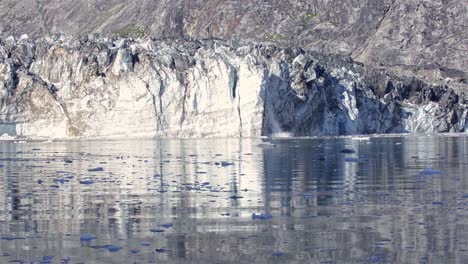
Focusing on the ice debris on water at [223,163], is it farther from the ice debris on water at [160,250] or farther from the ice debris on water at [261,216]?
the ice debris on water at [160,250]

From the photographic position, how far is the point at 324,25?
409 feet

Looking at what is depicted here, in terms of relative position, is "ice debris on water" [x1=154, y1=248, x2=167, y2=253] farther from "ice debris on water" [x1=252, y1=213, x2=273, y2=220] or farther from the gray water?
"ice debris on water" [x1=252, y1=213, x2=273, y2=220]

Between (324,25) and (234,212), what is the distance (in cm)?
10855

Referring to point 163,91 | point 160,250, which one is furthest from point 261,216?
point 163,91

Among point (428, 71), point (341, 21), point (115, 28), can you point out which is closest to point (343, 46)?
point (341, 21)

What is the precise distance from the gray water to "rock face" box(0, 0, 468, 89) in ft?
222

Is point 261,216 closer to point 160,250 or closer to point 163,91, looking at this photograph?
point 160,250

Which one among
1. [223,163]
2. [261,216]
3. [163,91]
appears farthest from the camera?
[163,91]

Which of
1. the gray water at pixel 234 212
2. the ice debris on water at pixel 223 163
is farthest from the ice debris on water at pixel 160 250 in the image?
the ice debris on water at pixel 223 163

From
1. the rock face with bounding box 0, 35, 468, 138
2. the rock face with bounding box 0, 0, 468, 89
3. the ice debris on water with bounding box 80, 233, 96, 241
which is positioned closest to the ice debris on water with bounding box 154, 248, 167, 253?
the ice debris on water with bounding box 80, 233, 96, 241

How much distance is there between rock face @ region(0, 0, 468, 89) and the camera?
364 ft

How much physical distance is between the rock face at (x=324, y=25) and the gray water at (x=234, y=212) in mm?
67770

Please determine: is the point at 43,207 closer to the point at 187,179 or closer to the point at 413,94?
the point at 187,179

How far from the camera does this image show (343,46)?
4707 inches
